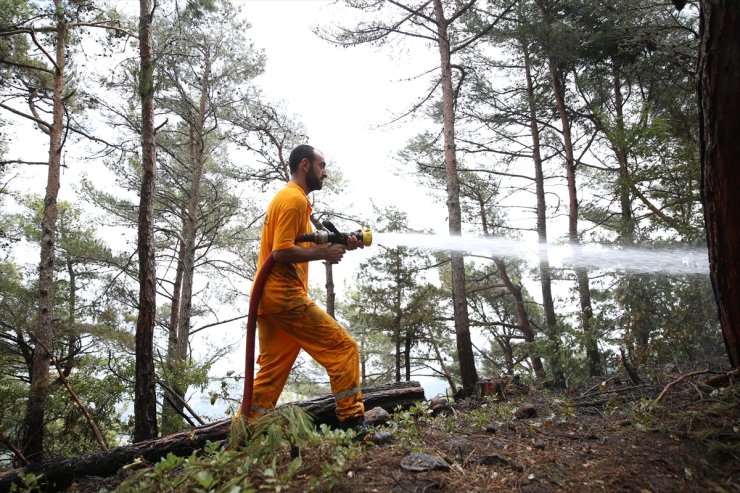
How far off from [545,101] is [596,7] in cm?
253

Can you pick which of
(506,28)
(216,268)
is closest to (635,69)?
(506,28)

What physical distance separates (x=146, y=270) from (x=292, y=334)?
3.08m

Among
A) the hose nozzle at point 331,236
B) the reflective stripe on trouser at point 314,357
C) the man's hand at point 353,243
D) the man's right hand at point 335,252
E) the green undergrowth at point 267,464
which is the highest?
the hose nozzle at point 331,236

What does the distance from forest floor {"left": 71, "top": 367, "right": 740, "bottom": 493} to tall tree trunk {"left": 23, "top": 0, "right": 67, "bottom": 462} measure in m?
4.66

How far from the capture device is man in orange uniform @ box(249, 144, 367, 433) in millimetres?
3143

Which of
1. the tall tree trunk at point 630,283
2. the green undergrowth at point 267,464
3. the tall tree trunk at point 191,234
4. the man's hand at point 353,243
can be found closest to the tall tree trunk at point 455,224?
the tall tree trunk at point 630,283

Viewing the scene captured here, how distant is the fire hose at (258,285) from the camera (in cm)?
313

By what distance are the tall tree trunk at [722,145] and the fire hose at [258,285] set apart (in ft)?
7.43

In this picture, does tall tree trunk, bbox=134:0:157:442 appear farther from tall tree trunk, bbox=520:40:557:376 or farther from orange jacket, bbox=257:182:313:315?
tall tree trunk, bbox=520:40:557:376

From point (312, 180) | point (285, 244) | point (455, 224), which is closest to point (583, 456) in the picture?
point (285, 244)

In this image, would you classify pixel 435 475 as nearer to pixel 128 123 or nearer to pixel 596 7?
pixel 128 123

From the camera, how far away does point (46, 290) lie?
294 inches

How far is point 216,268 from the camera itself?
14891 millimetres

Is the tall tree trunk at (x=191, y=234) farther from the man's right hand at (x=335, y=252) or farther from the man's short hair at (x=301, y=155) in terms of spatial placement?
the man's right hand at (x=335, y=252)
